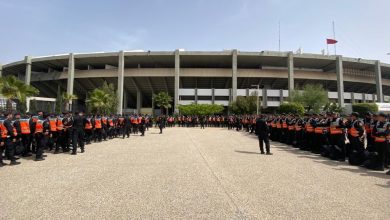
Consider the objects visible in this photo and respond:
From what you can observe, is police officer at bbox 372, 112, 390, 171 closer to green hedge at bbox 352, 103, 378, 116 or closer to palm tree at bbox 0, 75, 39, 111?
palm tree at bbox 0, 75, 39, 111

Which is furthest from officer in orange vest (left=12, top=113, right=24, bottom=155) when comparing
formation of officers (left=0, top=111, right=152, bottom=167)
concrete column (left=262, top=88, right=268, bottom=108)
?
concrete column (left=262, top=88, right=268, bottom=108)

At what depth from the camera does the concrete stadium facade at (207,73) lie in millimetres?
47656

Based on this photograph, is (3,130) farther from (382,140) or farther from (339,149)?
(382,140)


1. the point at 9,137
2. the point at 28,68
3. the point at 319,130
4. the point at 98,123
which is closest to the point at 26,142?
the point at 9,137

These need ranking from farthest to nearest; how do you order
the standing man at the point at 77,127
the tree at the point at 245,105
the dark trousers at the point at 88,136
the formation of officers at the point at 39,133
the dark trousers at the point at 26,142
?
the tree at the point at 245,105, the dark trousers at the point at 88,136, the standing man at the point at 77,127, the dark trousers at the point at 26,142, the formation of officers at the point at 39,133

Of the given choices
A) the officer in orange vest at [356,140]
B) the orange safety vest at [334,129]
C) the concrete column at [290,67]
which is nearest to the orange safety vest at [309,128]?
the orange safety vest at [334,129]

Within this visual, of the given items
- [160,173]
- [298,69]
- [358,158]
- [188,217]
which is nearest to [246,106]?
[298,69]

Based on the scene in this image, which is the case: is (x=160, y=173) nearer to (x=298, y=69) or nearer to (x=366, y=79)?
(x=298, y=69)

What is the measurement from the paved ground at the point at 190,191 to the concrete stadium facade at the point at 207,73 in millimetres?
40521

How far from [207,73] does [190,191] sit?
44.7 metres

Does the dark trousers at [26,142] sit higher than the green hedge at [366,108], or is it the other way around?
the green hedge at [366,108]

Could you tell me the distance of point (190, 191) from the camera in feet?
16.9

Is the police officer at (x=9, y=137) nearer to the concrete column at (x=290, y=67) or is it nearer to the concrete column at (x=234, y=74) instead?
the concrete column at (x=234, y=74)

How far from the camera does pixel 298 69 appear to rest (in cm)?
5112
